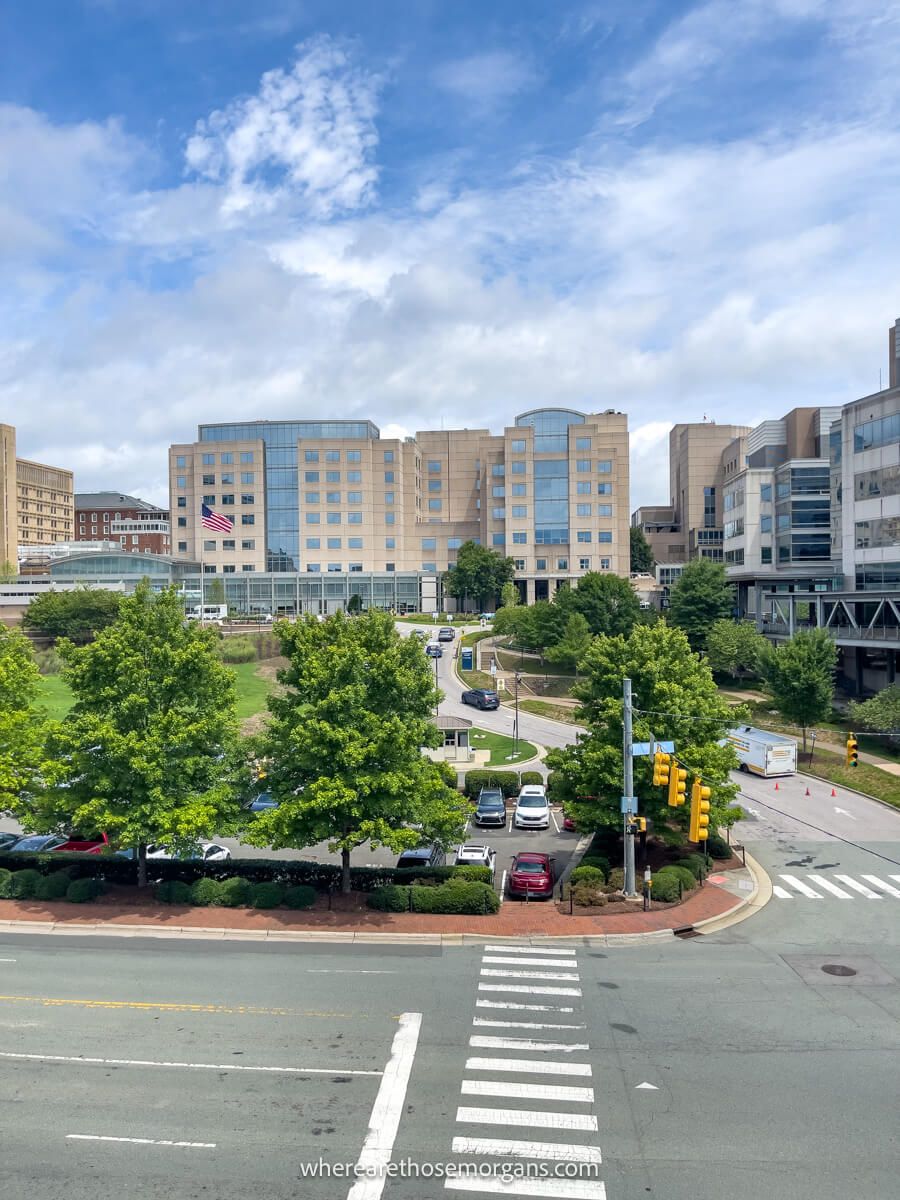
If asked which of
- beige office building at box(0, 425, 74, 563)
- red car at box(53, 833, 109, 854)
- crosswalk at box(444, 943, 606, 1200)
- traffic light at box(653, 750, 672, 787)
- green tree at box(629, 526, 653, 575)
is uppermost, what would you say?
beige office building at box(0, 425, 74, 563)

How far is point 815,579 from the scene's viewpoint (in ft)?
266

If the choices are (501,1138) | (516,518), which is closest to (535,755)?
(501,1138)

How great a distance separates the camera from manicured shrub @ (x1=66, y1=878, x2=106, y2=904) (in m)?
27.5

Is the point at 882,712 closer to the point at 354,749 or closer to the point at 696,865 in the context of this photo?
the point at 696,865

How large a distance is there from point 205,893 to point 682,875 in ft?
53.6

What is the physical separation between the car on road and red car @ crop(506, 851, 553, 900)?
38.4m

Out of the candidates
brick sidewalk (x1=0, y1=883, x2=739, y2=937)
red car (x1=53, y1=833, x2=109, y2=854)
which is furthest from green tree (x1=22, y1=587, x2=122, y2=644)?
brick sidewalk (x1=0, y1=883, x2=739, y2=937)

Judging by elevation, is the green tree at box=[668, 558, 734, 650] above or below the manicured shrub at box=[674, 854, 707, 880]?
above

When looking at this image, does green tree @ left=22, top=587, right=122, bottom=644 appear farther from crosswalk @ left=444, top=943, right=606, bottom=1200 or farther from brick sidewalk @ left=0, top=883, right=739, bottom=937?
crosswalk @ left=444, top=943, right=606, bottom=1200

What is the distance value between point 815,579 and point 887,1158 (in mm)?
75108

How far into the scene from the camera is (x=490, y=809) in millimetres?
40688

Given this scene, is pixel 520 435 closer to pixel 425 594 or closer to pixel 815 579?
pixel 425 594

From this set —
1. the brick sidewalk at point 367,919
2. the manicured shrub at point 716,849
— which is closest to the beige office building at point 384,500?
the manicured shrub at point 716,849

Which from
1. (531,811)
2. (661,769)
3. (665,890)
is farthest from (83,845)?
(661,769)
